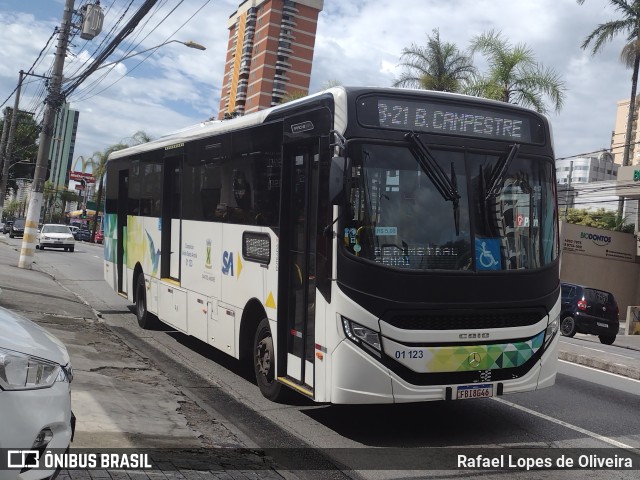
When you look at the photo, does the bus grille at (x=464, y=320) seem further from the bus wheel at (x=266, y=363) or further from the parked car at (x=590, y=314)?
the parked car at (x=590, y=314)

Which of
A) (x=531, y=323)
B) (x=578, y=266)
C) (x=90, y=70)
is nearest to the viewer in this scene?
(x=531, y=323)

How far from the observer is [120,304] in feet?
54.2

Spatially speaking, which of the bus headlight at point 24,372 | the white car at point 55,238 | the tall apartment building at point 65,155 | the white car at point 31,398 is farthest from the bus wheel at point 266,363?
the tall apartment building at point 65,155

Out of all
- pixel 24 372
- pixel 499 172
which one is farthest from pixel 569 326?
pixel 24 372

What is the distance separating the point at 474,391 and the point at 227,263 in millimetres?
3701

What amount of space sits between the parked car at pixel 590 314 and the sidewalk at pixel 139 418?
51.7 feet

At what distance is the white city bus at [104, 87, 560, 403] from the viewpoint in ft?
19.8

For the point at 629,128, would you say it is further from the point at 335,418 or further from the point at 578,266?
the point at 335,418

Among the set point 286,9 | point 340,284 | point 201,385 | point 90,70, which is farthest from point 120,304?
point 286,9

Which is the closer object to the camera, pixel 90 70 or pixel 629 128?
pixel 90 70

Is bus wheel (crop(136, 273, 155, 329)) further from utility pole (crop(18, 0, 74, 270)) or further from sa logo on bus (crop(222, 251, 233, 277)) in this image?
utility pole (crop(18, 0, 74, 270))

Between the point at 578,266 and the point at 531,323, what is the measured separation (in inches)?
1202

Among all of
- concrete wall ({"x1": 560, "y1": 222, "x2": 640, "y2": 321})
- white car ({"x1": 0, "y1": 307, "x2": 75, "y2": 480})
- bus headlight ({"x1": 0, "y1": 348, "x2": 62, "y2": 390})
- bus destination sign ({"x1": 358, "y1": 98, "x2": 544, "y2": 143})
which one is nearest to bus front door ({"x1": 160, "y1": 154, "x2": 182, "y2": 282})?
bus destination sign ({"x1": 358, "y1": 98, "x2": 544, "y2": 143})

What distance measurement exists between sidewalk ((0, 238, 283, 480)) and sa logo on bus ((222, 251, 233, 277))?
1.52 meters
